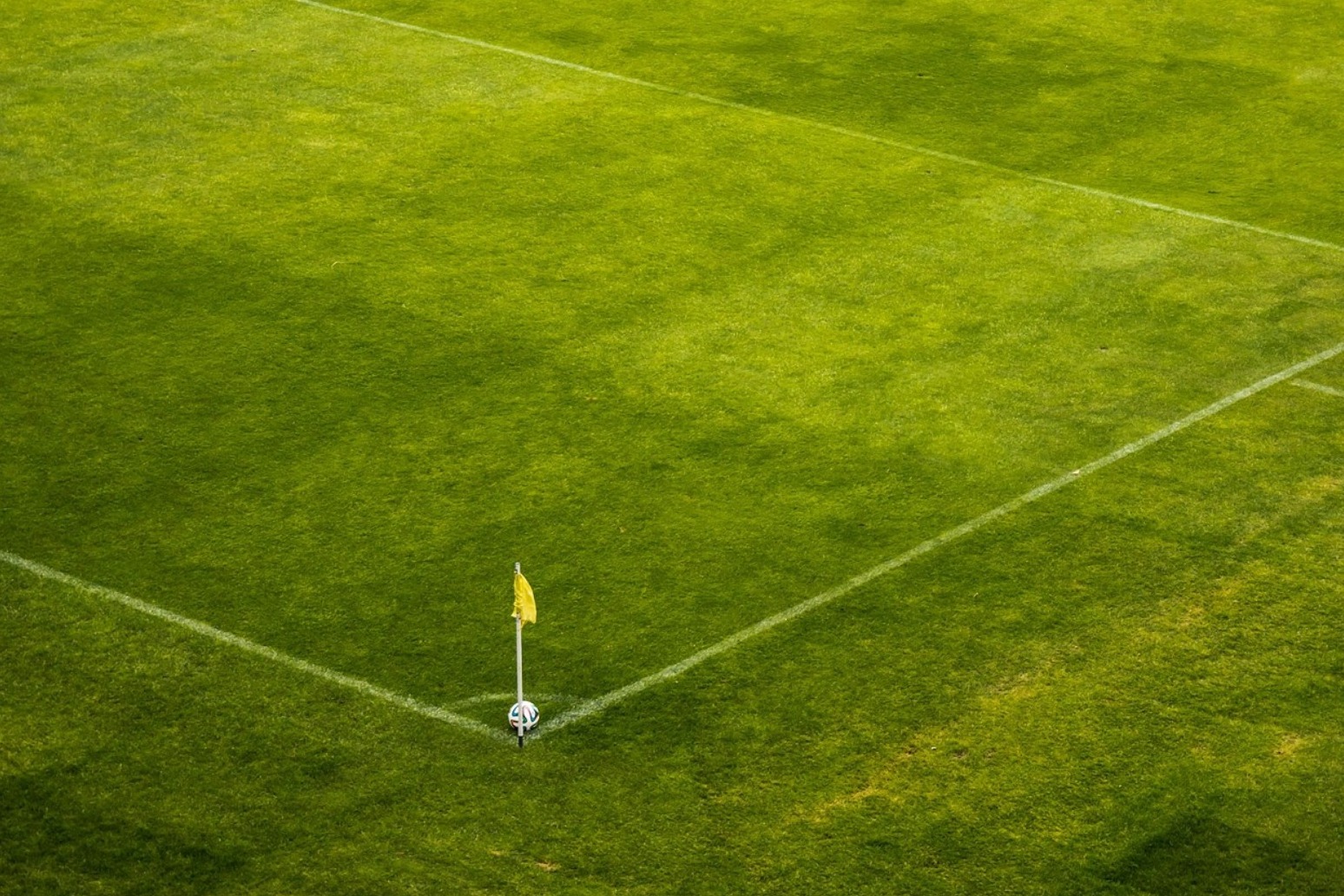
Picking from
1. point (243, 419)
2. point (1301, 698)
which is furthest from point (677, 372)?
point (1301, 698)

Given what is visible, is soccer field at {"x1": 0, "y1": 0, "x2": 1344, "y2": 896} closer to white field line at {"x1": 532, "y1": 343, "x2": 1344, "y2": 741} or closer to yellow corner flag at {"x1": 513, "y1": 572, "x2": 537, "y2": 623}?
white field line at {"x1": 532, "y1": 343, "x2": 1344, "y2": 741}

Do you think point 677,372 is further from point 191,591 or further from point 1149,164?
point 1149,164

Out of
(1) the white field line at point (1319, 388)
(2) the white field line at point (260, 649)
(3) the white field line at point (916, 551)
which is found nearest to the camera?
(2) the white field line at point (260, 649)

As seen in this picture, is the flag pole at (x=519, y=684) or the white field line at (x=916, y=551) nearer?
the flag pole at (x=519, y=684)

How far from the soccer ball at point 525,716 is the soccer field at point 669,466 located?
0.35 ft

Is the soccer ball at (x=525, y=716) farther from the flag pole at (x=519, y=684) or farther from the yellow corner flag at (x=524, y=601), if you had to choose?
the yellow corner flag at (x=524, y=601)

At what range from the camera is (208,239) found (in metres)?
13.5

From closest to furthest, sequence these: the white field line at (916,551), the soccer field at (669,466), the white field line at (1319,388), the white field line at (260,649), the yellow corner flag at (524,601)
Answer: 1. the soccer field at (669,466)
2. the yellow corner flag at (524,601)
3. the white field line at (260,649)
4. the white field line at (916,551)
5. the white field line at (1319,388)

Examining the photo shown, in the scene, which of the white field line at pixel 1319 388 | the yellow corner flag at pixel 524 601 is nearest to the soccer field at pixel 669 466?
the white field line at pixel 1319 388

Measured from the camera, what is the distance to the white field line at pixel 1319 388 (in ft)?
38.3

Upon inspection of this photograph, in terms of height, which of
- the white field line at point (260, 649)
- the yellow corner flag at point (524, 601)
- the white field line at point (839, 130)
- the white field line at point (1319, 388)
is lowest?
the white field line at point (260, 649)

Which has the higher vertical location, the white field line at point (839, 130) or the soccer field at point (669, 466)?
the white field line at point (839, 130)

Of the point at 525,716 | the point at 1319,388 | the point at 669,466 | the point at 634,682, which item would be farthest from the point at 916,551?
the point at 1319,388

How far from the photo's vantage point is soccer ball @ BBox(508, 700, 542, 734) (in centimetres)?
852
